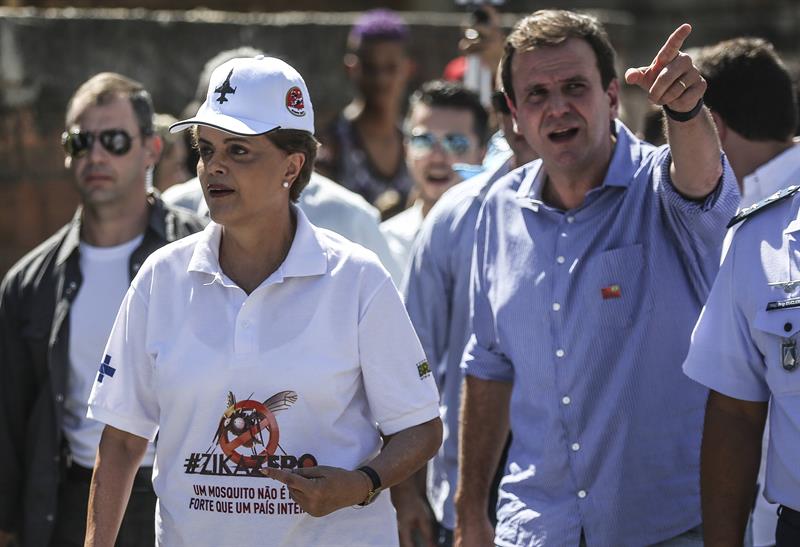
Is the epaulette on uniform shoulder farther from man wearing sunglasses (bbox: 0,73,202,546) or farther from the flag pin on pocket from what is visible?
man wearing sunglasses (bbox: 0,73,202,546)

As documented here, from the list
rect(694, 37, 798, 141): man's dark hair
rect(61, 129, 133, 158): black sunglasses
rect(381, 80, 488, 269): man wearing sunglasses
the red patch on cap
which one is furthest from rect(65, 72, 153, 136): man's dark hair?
rect(694, 37, 798, 141): man's dark hair

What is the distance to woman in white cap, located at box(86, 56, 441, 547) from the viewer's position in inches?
135

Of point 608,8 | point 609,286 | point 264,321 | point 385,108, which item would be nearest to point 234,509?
point 264,321

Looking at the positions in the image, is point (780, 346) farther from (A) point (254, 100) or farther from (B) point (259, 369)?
(A) point (254, 100)

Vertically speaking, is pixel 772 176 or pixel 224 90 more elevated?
pixel 224 90

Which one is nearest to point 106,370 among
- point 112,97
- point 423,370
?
point 423,370

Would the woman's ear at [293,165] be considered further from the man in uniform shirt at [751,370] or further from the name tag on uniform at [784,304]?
the name tag on uniform at [784,304]

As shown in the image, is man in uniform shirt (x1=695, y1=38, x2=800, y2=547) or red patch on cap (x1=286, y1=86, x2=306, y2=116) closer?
red patch on cap (x1=286, y1=86, x2=306, y2=116)

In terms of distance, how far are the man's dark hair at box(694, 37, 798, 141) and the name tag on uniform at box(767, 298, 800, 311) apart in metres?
1.69

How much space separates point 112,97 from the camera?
5352mm

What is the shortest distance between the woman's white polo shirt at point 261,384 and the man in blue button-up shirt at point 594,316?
1.66 ft

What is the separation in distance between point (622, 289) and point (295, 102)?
3.46ft

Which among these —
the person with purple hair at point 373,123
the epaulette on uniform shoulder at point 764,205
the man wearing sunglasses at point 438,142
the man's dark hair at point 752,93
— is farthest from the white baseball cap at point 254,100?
the person with purple hair at point 373,123

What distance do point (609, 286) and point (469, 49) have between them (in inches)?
119
